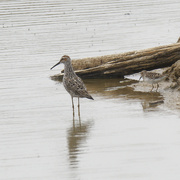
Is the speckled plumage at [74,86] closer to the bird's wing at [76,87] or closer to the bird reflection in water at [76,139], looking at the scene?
the bird's wing at [76,87]

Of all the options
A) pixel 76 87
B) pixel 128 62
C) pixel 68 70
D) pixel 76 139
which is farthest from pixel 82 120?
pixel 128 62

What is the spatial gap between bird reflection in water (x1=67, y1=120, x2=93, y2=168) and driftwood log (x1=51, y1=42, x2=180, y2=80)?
432 centimetres

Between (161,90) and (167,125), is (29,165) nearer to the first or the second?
(167,125)

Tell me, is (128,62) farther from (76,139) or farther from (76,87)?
(76,139)

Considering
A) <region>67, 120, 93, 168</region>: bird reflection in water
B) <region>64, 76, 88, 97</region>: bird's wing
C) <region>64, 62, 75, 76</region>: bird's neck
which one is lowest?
<region>67, 120, 93, 168</region>: bird reflection in water

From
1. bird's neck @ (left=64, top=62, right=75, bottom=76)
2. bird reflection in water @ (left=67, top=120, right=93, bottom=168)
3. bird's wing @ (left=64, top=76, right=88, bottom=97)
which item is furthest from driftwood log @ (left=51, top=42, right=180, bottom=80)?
bird reflection in water @ (left=67, top=120, right=93, bottom=168)

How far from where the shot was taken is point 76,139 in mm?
10977

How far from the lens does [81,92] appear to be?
12.9 meters

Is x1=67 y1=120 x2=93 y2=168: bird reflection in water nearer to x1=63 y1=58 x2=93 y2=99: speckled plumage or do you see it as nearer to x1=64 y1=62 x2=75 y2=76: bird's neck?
x1=63 y1=58 x2=93 y2=99: speckled plumage

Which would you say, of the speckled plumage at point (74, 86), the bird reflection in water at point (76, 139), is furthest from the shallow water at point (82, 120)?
the speckled plumage at point (74, 86)

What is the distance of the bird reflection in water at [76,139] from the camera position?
9805 millimetres

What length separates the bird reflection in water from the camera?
9.81 meters

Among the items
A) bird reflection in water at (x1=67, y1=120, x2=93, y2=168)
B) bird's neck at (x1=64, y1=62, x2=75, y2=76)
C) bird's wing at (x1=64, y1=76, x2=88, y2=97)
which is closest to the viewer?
bird reflection in water at (x1=67, y1=120, x2=93, y2=168)

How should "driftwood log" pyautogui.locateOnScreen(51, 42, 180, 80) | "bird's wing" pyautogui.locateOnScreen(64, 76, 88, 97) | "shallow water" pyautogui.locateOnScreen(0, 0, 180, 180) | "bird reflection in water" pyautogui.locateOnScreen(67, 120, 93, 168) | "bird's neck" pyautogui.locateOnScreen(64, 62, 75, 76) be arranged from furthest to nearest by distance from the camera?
"driftwood log" pyautogui.locateOnScreen(51, 42, 180, 80), "bird's neck" pyautogui.locateOnScreen(64, 62, 75, 76), "bird's wing" pyautogui.locateOnScreen(64, 76, 88, 97), "bird reflection in water" pyautogui.locateOnScreen(67, 120, 93, 168), "shallow water" pyautogui.locateOnScreen(0, 0, 180, 180)
